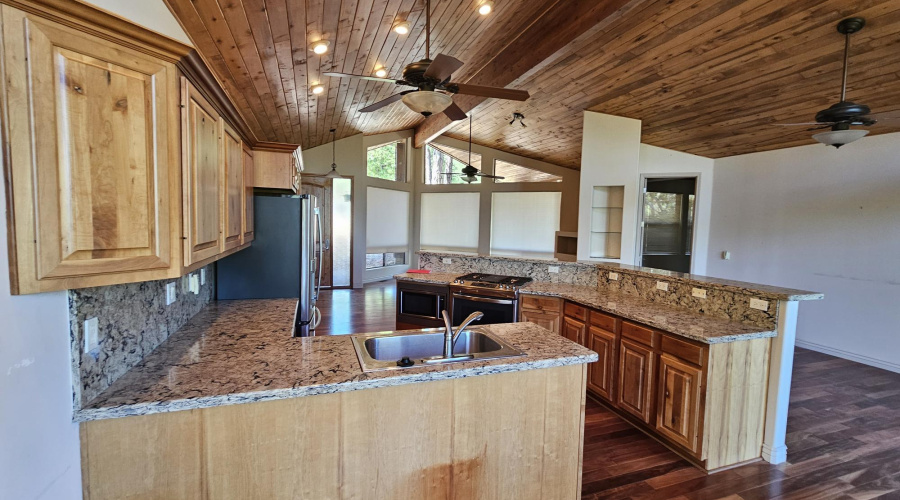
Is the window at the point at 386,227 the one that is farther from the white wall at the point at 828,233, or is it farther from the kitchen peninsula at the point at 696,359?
the white wall at the point at 828,233

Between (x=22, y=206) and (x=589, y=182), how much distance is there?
5.04 metres

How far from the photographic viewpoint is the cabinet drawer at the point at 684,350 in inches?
91.4

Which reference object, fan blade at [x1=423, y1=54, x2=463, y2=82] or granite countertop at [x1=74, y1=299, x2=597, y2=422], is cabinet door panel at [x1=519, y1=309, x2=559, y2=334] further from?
fan blade at [x1=423, y1=54, x2=463, y2=82]

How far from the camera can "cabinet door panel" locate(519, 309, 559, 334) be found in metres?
3.54

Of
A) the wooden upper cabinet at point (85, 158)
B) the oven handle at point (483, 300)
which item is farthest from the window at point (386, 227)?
the wooden upper cabinet at point (85, 158)

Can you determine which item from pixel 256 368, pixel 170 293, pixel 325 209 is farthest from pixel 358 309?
pixel 256 368

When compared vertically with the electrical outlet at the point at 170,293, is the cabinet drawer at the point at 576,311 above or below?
below

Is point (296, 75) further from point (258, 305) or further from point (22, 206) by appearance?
point (22, 206)

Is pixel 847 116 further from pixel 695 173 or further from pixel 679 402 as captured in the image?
pixel 695 173

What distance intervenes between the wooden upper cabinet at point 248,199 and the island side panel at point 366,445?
4.49 feet

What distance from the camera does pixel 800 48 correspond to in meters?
3.18

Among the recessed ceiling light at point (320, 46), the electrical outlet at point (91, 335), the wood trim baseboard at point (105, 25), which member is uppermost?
the recessed ceiling light at point (320, 46)

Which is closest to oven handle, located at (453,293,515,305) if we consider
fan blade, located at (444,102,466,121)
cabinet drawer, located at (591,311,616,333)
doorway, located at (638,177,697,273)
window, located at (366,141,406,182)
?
cabinet drawer, located at (591,311,616,333)

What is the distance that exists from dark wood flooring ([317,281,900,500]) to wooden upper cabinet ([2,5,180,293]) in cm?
244
